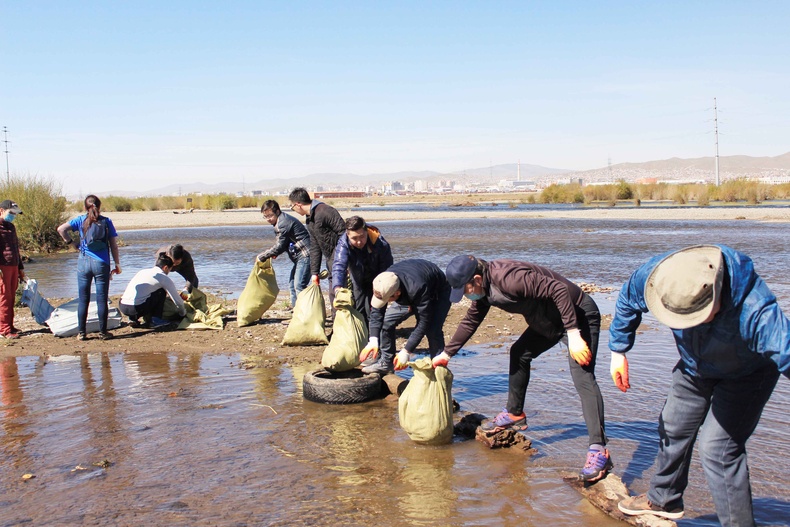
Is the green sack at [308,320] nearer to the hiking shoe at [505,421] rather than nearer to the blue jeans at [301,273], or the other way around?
the blue jeans at [301,273]

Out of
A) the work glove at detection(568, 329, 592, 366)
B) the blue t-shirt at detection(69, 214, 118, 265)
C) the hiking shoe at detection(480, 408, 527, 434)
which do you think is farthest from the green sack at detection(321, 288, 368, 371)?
the blue t-shirt at detection(69, 214, 118, 265)

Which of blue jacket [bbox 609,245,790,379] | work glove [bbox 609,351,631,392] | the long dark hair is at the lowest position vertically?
work glove [bbox 609,351,631,392]

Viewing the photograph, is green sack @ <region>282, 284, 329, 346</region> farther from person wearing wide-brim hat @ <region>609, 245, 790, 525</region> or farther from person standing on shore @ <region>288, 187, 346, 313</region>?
person wearing wide-brim hat @ <region>609, 245, 790, 525</region>

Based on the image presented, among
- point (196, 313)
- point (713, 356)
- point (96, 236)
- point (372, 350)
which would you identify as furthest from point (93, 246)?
point (713, 356)

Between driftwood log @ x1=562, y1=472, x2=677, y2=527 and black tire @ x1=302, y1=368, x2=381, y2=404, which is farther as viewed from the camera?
black tire @ x1=302, y1=368, x2=381, y2=404

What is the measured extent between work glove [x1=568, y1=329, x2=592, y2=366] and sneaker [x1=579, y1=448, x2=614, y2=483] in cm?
55

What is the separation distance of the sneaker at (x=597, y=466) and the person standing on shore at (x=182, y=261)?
668 cm

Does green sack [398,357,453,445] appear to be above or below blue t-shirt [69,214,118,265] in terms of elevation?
below

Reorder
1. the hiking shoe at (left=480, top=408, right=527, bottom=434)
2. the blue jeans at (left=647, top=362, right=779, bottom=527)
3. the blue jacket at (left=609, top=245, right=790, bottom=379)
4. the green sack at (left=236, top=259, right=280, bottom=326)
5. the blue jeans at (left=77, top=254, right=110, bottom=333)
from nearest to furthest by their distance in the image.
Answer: the blue jacket at (left=609, top=245, right=790, bottom=379) → the blue jeans at (left=647, top=362, right=779, bottom=527) → the hiking shoe at (left=480, top=408, right=527, bottom=434) → the blue jeans at (left=77, top=254, right=110, bottom=333) → the green sack at (left=236, top=259, right=280, bottom=326)

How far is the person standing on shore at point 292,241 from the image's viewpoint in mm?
9000

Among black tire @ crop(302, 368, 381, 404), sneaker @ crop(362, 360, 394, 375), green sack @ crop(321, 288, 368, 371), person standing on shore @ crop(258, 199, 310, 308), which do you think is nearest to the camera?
black tire @ crop(302, 368, 381, 404)

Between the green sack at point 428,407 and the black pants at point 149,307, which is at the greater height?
the black pants at point 149,307

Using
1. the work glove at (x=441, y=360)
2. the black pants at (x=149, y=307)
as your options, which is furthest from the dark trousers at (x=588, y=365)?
the black pants at (x=149, y=307)

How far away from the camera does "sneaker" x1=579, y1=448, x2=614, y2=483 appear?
402cm
